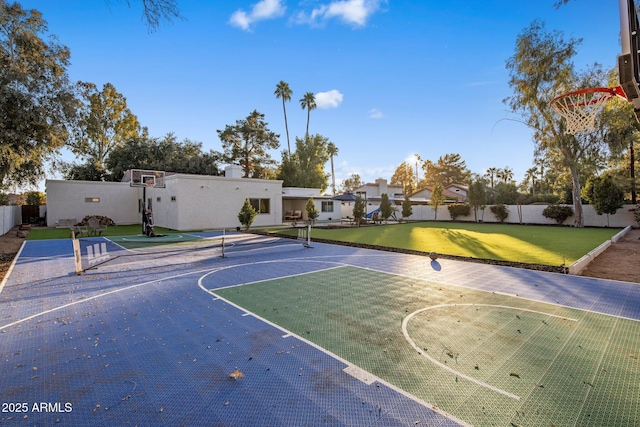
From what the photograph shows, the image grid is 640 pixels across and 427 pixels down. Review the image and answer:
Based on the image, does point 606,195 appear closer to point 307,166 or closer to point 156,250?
point 156,250

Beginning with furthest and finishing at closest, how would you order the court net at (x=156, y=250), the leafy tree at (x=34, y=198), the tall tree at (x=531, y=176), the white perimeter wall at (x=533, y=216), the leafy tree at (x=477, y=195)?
the tall tree at (x=531, y=176) → the leafy tree at (x=34, y=198) → the leafy tree at (x=477, y=195) → the white perimeter wall at (x=533, y=216) → the court net at (x=156, y=250)

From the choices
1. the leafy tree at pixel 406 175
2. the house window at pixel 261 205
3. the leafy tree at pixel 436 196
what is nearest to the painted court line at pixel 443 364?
the house window at pixel 261 205

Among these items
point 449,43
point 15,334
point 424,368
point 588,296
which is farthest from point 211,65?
point 588,296

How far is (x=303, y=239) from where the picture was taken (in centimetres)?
1530

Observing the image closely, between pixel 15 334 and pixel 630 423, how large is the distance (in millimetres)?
7413

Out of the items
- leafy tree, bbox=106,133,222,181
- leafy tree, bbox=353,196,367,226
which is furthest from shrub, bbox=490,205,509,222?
leafy tree, bbox=106,133,222,181

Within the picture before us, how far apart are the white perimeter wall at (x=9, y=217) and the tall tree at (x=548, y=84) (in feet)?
115

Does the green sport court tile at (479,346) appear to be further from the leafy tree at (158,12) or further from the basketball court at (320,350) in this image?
the leafy tree at (158,12)

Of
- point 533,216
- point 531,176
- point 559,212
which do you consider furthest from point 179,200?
point 531,176

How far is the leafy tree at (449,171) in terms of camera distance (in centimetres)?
6344

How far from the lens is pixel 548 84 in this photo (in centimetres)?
2045

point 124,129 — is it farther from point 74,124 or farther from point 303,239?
point 303,239

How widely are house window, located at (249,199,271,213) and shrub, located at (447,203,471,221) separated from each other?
17789 millimetres

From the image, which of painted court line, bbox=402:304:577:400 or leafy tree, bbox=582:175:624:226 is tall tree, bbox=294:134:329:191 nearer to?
leafy tree, bbox=582:175:624:226
